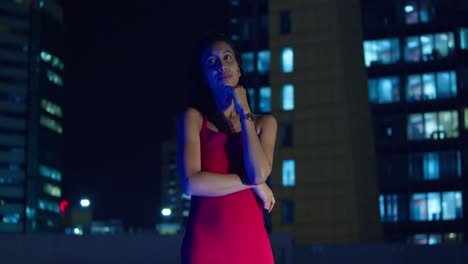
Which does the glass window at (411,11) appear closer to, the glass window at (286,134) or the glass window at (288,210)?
the glass window at (286,134)

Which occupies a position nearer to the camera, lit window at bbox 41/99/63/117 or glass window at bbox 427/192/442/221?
glass window at bbox 427/192/442/221

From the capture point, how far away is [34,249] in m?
11.0

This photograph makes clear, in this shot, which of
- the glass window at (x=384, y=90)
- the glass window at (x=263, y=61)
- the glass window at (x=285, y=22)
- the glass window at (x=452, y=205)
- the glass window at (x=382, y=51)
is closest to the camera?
the glass window at (x=285, y=22)

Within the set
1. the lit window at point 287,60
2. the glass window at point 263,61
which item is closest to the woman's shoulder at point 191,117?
the lit window at point 287,60

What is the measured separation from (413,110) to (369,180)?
2636 cm

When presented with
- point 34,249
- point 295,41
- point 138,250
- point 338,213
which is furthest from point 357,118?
point 34,249

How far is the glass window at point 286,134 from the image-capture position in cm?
2831

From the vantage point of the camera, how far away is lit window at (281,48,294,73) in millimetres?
27875

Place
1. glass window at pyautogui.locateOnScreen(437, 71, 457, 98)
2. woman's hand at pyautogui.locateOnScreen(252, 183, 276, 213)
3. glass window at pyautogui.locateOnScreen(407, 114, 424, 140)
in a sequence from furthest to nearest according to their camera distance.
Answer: glass window at pyautogui.locateOnScreen(437, 71, 457, 98) → glass window at pyautogui.locateOnScreen(407, 114, 424, 140) → woman's hand at pyautogui.locateOnScreen(252, 183, 276, 213)

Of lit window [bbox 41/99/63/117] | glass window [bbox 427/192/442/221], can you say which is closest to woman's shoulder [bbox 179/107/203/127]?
glass window [bbox 427/192/442/221]

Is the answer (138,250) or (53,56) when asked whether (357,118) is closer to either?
(138,250)

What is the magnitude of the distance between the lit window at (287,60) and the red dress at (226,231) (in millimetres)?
25397

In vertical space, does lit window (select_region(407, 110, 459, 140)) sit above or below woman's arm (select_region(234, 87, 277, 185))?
above

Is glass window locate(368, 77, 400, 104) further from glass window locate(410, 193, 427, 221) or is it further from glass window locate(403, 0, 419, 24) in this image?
glass window locate(410, 193, 427, 221)
